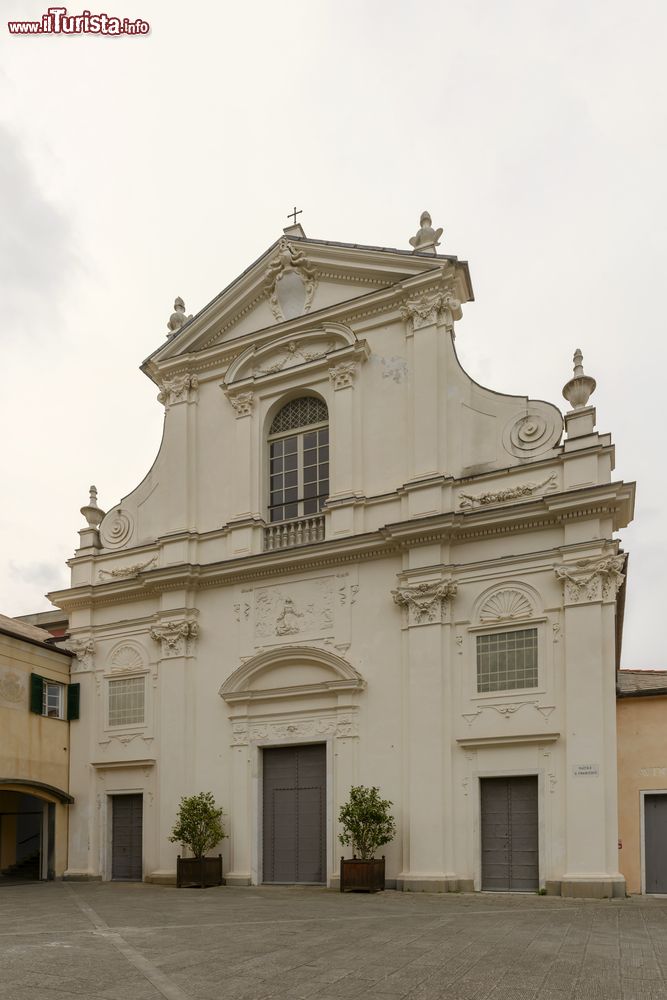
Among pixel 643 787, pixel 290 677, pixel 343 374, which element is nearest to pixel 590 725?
pixel 643 787

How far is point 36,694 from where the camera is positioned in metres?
21.0

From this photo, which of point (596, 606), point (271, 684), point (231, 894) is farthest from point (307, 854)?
point (596, 606)

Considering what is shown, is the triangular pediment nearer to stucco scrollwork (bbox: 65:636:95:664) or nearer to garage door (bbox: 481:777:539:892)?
stucco scrollwork (bbox: 65:636:95:664)

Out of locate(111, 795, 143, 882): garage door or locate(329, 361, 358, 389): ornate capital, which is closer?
locate(329, 361, 358, 389): ornate capital

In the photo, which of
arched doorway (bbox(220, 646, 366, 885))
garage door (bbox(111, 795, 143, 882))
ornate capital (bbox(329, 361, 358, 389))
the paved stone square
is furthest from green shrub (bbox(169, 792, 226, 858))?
ornate capital (bbox(329, 361, 358, 389))

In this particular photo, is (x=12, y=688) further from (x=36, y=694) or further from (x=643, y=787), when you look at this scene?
(x=643, y=787)

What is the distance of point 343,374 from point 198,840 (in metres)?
9.88

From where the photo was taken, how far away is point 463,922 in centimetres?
1191

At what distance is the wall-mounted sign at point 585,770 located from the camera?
15.7 m

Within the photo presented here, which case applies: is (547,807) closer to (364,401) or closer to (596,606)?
(596,606)

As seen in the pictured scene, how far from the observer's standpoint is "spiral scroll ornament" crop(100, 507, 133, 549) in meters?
22.9

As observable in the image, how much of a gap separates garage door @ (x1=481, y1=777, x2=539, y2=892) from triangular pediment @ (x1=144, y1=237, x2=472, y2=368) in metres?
10.1

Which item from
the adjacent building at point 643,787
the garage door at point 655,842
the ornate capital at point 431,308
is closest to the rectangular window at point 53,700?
the ornate capital at point 431,308

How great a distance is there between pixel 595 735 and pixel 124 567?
11.6m
